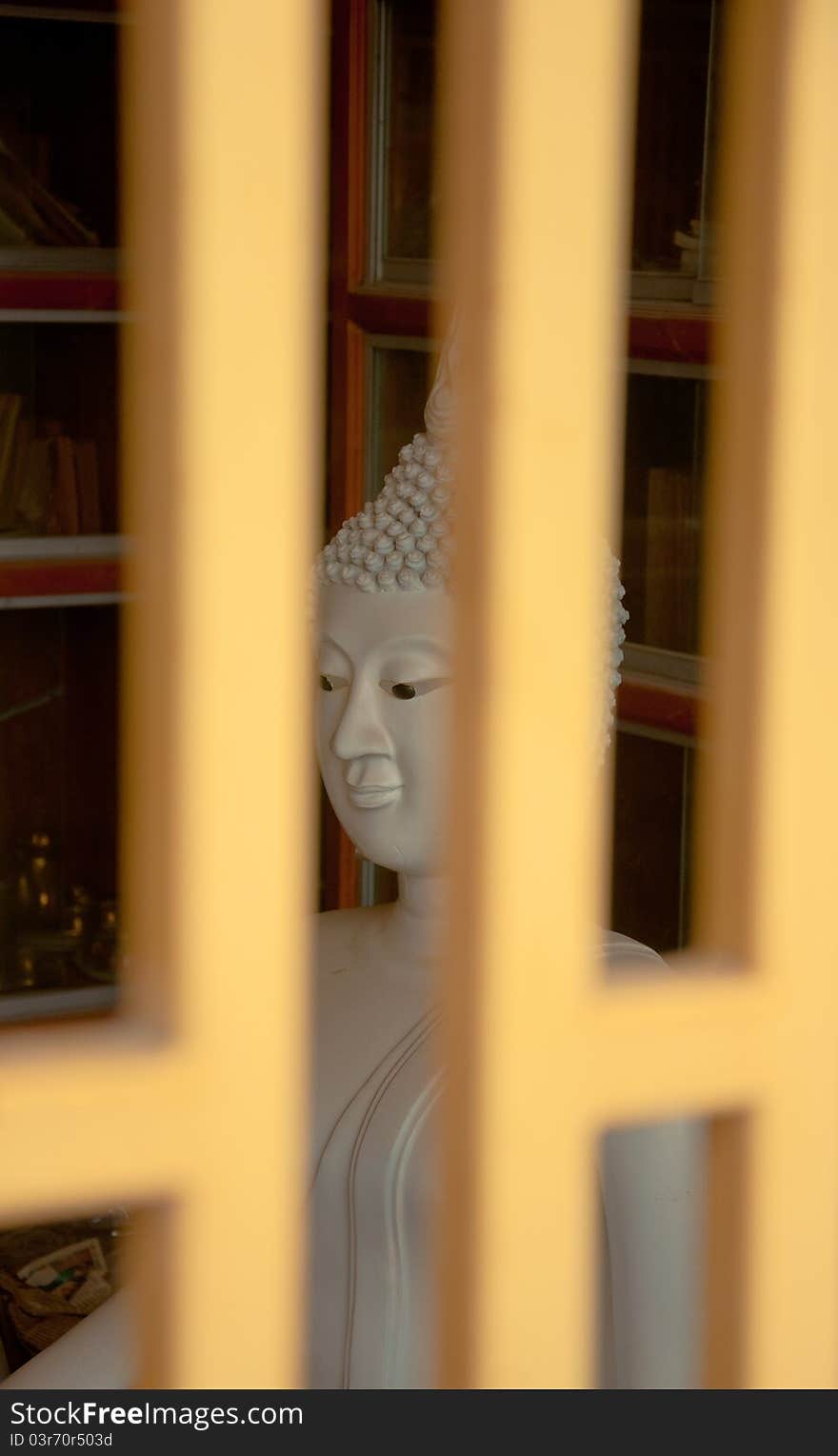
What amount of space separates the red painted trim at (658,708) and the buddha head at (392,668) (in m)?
1.98

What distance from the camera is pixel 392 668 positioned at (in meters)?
1.22

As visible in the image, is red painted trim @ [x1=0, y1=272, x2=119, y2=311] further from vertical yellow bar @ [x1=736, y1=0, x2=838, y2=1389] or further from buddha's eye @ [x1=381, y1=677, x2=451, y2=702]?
vertical yellow bar @ [x1=736, y1=0, x2=838, y2=1389]

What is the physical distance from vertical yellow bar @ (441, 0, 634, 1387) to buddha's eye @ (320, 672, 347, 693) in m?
0.89

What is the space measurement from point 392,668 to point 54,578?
2948 millimetres

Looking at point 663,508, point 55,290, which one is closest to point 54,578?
point 55,290

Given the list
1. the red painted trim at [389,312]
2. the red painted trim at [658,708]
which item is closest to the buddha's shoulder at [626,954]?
the red painted trim at [658,708]

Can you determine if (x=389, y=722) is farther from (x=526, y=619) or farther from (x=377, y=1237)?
(x=526, y=619)

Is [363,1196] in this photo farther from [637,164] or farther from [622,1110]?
[637,164]

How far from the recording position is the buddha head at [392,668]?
1.22 meters

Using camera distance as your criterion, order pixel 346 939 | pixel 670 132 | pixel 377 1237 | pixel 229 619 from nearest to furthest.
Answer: pixel 229 619
pixel 377 1237
pixel 346 939
pixel 670 132

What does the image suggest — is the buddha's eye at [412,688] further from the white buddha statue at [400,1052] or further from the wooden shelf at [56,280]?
the wooden shelf at [56,280]

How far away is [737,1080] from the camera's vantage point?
38 centimetres

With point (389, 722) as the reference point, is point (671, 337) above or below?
above

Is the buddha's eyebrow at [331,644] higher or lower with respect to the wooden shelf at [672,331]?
lower
